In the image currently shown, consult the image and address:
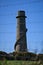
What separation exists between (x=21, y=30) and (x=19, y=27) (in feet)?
3.51

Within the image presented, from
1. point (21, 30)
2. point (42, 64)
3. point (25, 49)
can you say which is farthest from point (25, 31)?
point (42, 64)

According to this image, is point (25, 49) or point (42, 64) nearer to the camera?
point (42, 64)

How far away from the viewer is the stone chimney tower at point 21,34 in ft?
211

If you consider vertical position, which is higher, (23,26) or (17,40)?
(23,26)

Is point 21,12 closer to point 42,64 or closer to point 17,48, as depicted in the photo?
point 17,48

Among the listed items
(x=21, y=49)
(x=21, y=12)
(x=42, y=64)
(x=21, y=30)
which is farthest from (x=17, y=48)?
(x=42, y=64)

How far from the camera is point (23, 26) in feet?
212

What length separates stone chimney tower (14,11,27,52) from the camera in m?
64.3

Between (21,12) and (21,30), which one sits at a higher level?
(21,12)

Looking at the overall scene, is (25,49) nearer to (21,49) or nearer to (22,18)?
(21,49)

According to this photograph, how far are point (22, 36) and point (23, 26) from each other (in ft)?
9.37

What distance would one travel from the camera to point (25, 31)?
6425 cm

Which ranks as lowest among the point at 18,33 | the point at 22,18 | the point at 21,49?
the point at 21,49

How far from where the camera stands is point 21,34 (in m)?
64.4
